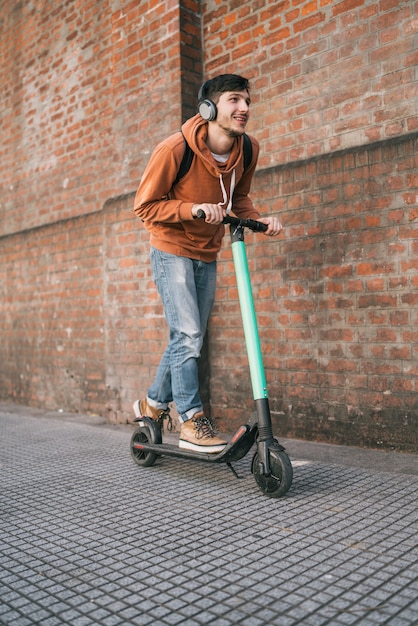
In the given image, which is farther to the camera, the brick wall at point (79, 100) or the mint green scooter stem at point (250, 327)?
the brick wall at point (79, 100)

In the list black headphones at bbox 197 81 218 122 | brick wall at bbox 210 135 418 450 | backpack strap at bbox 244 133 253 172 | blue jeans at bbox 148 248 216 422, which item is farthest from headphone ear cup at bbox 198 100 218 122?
brick wall at bbox 210 135 418 450

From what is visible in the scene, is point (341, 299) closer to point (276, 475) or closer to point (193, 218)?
point (193, 218)

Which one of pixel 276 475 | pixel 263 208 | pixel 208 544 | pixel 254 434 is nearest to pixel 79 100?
pixel 263 208

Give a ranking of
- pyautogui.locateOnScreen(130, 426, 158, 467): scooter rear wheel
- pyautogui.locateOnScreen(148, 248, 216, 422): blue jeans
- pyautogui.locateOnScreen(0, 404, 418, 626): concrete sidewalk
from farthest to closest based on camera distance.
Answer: pyautogui.locateOnScreen(130, 426, 158, 467): scooter rear wheel, pyautogui.locateOnScreen(148, 248, 216, 422): blue jeans, pyautogui.locateOnScreen(0, 404, 418, 626): concrete sidewalk

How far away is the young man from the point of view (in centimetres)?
286

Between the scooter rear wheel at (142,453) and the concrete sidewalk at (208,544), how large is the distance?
47 mm

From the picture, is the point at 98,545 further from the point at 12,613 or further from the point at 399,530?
the point at 399,530

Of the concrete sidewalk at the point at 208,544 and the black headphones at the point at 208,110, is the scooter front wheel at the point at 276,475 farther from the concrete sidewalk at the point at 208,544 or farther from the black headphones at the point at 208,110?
the black headphones at the point at 208,110

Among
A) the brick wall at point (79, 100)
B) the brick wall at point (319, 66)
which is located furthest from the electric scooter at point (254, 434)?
the brick wall at point (79, 100)

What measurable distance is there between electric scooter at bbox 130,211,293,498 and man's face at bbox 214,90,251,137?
449mm

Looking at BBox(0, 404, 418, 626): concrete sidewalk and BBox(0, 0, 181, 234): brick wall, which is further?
BBox(0, 0, 181, 234): brick wall

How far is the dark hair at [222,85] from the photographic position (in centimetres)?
282

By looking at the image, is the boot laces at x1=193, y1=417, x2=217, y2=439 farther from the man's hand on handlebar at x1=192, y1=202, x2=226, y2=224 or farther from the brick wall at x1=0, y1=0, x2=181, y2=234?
the brick wall at x1=0, y1=0, x2=181, y2=234

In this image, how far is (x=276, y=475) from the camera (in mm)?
2594
